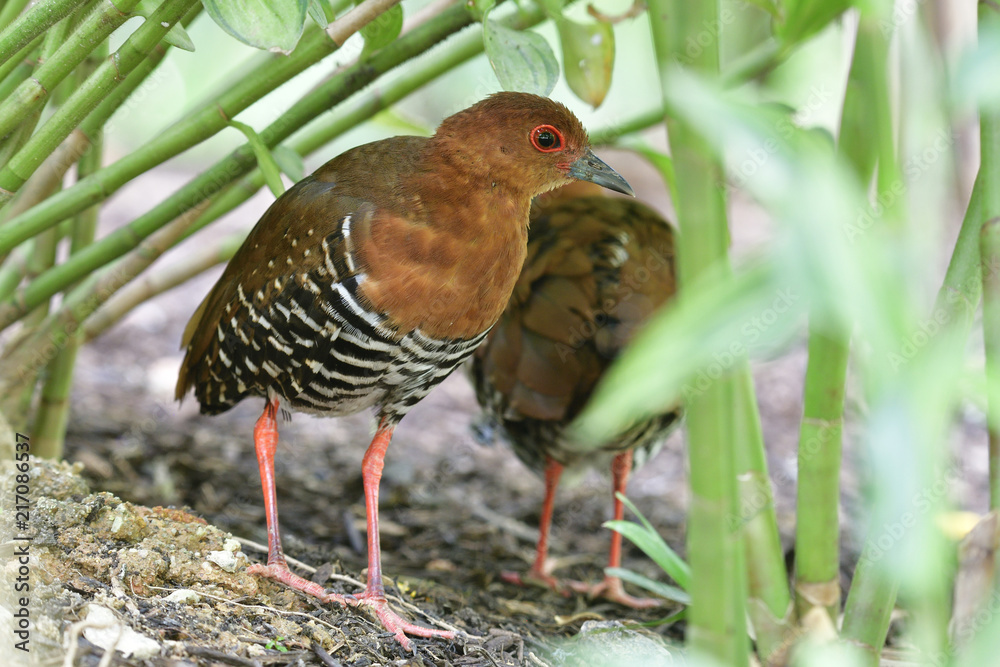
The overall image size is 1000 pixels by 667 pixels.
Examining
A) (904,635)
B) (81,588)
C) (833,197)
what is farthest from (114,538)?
(904,635)

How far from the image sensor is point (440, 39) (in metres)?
2.22

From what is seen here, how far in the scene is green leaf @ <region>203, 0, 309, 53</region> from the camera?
5.24 ft

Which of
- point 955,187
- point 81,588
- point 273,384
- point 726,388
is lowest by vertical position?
point 81,588

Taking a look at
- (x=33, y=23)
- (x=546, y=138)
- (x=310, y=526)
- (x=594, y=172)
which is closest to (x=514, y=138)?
(x=546, y=138)

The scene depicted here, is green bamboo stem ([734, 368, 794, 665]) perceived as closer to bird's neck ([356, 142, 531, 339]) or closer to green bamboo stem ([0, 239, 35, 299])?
bird's neck ([356, 142, 531, 339])

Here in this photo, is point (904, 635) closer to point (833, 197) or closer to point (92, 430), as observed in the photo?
point (833, 197)

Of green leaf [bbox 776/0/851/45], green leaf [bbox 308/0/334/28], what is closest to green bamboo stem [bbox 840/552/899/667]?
green leaf [bbox 776/0/851/45]

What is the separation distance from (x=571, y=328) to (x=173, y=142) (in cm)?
132

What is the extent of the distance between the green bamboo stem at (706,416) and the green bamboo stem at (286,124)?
3.40 feet

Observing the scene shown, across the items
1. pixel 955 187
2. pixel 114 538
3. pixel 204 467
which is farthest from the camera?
pixel 955 187

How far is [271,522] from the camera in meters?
2.28

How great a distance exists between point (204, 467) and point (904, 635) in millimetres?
2517

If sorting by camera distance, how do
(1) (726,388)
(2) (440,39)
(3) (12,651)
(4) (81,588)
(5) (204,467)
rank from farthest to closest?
(5) (204,467) < (2) (440,39) < (4) (81,588) < (3) (12,651) < (1) (726,388)

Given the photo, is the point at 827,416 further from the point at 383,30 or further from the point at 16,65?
the point at 16,65
